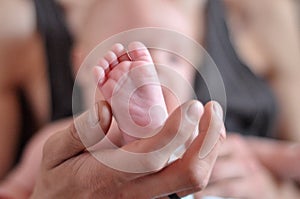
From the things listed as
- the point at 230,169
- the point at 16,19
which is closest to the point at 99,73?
the point at 230,169

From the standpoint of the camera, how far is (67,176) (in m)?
0.46

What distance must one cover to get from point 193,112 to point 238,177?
34 cm

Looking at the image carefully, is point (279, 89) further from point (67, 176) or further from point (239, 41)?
point (67, 176)

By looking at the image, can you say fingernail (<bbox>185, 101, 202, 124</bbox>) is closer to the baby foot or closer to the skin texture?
the baby foot

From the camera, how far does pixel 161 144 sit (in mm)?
407

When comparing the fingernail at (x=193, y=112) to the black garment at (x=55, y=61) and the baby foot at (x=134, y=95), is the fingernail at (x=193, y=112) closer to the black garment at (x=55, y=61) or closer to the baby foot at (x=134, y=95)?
the baby foot at (x=134, y=95)

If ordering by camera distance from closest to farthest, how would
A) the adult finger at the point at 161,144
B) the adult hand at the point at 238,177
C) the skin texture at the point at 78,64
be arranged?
the adult finger at the point at 161,144, the adult hand at the point at 238,177, the skin texture at the point at 78,64

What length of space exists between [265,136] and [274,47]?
0.59 feet

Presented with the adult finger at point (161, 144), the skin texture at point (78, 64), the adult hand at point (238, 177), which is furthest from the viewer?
the skin texture at point (78, 64)

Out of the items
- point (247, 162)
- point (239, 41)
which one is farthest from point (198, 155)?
point (239, 41)

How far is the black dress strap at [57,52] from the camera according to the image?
0.90 metres

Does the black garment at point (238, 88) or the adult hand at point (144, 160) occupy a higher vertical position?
the adult hand at point (144, 160)

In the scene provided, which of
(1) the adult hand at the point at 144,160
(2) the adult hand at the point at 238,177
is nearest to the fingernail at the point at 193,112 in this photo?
(1) the adult hand at the point at 144,160

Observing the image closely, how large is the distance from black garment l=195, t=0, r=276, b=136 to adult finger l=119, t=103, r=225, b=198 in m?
0.45
